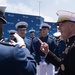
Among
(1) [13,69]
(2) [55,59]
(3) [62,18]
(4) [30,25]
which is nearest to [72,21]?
(3) [62,18]

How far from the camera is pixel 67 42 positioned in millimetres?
3406

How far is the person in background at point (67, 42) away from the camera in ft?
9.76

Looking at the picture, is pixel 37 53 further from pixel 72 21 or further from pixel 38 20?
pixel 38 20

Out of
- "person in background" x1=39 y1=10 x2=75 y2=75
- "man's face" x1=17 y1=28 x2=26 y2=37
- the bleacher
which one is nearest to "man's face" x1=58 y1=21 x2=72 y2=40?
"person in background" x1=39 y1=10 x2=75 y2=75

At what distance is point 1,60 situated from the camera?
7.50ft

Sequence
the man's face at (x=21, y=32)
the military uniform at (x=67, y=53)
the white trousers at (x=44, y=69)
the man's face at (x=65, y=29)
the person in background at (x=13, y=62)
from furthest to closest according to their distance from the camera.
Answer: the white trousers at (x=44, y=69) < the man's face at (x=21, y=32) < the man's face at (x=65, y=29) < the military uniform at (x=67, y=53) < the person in background at (x=13, y=62)

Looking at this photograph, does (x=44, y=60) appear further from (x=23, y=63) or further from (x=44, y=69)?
(x=23, y=63)

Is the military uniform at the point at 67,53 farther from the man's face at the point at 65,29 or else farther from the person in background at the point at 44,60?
the person in background at the point at 44,60

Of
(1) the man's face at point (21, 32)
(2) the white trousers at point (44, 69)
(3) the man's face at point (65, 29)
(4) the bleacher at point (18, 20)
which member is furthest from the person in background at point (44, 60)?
(4) the bleacher at point (18, 20)

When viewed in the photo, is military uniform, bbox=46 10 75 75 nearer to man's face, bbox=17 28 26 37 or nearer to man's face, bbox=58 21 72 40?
man's face, bbox=58 21 72 40

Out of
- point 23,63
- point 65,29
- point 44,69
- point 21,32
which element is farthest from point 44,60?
point 23,63

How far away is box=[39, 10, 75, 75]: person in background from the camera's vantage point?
298 centimetres

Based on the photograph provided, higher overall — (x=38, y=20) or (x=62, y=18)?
(x=62, y=18)

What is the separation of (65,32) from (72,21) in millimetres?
198
